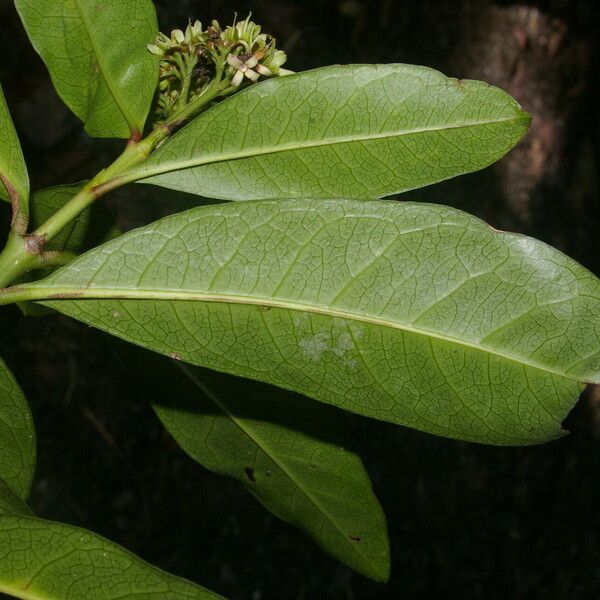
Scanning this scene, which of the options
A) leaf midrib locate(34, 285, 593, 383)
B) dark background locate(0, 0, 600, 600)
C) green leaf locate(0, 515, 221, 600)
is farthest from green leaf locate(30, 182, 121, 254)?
dark background locate(0, 0, 600, 600)

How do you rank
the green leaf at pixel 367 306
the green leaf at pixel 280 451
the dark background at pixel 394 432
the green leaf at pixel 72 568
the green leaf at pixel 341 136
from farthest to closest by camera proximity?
1. the dark background at pixel 394 432
2. the green leaf at pixel 280 451
3. the green leaf at pixel 341 136
4. the green leaf at pixel 367 306
5. the green leaf at pixel 72 568

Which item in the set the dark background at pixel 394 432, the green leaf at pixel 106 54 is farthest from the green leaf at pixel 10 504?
the dark background at pixel 394 432

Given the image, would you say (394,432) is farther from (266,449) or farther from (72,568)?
(72,568)

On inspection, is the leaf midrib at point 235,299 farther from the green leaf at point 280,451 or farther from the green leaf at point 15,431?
the green leaf at point 280,451

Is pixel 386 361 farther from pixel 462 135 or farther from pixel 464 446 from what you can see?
pixel 464 446

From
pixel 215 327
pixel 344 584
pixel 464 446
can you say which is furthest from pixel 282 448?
pixel 464 446

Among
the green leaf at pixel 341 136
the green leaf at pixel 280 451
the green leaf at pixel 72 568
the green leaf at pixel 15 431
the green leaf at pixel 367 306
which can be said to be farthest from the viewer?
the green leaf at pixel 280 451

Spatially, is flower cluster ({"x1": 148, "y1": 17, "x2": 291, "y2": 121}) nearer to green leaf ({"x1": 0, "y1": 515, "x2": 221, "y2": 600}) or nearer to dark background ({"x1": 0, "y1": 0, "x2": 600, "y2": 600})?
green leaf ({"x1": 0, "y1": 515, "x2": 221, "y2": 600})
